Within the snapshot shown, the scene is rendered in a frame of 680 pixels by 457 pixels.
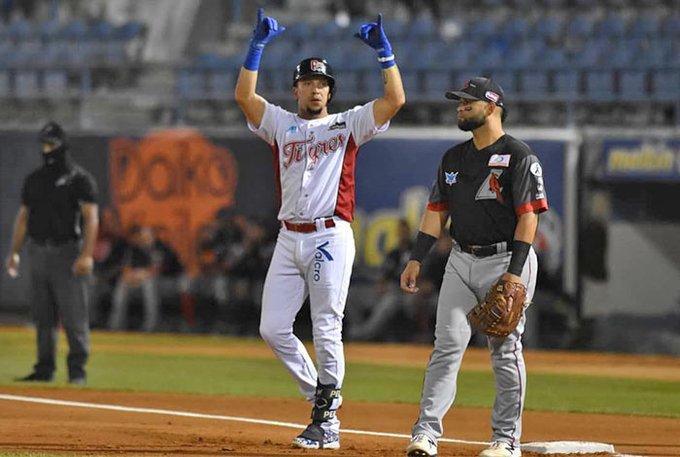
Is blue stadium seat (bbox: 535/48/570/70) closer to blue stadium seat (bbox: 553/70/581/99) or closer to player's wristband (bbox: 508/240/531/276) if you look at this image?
blue stadium seat (bbox: 553/70/581/99)

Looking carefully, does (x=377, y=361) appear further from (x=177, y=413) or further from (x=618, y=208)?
(x=177, y=413)

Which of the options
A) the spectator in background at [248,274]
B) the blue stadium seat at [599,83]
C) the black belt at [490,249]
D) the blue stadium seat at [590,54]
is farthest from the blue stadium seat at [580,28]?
the black belt at [490,249]

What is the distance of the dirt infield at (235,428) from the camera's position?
310 inches

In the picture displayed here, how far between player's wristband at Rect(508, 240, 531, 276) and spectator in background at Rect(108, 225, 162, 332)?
12.7 m

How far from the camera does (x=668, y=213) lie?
17906 mm

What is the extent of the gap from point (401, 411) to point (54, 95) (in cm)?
1202

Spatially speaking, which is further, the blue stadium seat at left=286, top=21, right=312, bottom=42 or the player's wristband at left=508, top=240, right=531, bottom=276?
the blue stadium seat at left=286, top=21, right=312, bottom=42

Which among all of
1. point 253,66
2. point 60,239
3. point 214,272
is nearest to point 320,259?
point 253,66

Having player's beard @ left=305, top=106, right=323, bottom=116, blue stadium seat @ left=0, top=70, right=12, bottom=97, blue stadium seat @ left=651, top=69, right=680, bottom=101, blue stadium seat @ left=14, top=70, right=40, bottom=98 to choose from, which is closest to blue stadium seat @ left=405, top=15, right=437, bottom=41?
blue stadium seat @ left=651, top=69, right=680, bottom=101

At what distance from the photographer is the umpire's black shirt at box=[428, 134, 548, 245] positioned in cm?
729

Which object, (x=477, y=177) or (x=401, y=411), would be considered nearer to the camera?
(x=477, y=177)

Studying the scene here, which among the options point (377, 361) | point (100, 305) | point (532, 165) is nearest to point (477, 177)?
point (532, 165)

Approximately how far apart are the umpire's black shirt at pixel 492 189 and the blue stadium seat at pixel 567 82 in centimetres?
1281

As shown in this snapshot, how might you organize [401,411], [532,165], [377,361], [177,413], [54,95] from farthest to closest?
[54,95] → [377,361] → [401,411] → [177,413] → [532,165]
